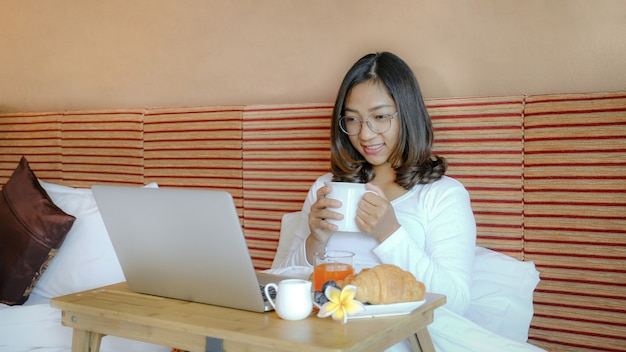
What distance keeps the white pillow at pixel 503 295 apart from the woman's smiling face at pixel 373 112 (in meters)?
0.38

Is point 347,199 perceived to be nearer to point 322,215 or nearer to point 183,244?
point 322,215

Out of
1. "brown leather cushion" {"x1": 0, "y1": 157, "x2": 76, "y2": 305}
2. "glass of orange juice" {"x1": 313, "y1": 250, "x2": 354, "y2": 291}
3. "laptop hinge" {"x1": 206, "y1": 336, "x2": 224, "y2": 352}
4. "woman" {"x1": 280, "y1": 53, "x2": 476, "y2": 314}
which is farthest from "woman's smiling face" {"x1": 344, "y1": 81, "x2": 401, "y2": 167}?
"brown leather cushion" {"x1": 0, "y1": 157, "x2": 76, "y2": 305}

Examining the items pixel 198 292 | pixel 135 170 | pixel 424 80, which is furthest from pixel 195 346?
pixel 135 170

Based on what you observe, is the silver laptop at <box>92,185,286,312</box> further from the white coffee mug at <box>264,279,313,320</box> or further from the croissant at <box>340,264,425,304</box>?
the croissant at <box>340,264,425,304</box>

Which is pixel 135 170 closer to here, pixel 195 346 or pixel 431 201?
pixel 431 201

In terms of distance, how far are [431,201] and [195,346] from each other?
0.82 metres

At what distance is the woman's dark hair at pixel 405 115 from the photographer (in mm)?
1844

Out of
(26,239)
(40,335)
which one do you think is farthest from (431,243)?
(26,239)

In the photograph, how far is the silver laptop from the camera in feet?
3.93

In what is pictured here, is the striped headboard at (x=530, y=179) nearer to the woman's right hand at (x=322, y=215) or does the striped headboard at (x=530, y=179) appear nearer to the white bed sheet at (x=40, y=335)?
the woman's right hand at (x=322, y=215)

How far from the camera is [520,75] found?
188 centimetres

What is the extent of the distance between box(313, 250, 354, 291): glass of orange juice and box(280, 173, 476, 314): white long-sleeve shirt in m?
0.33

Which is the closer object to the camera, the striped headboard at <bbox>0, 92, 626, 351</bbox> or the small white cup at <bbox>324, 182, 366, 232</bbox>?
the small white cup at <bbox>324, 182, 366, 232</bbox>

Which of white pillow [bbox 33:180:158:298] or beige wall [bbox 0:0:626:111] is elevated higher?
beige wall [bbox 0:0:626:111]
